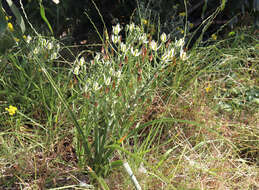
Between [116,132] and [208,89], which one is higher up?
[116,132]

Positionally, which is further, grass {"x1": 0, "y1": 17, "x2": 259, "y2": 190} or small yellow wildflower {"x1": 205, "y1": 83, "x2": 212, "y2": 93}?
small yellow wildflower {"x1": 205, "y1": 83, "x2": 212, "y2": 93}

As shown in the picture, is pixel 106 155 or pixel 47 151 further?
pixel 47 151

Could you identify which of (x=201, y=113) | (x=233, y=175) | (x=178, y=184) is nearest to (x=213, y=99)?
(x=201, y=113)

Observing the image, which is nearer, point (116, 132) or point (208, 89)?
point (116, 132)

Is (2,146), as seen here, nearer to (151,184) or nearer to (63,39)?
(151,184)

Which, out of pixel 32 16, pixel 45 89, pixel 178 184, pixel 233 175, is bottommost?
pixel 233 175

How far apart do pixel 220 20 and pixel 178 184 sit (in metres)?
2.25

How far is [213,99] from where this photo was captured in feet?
7.15

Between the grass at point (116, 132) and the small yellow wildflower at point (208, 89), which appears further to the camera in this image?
the small yellow wildflower at point (208, 89)

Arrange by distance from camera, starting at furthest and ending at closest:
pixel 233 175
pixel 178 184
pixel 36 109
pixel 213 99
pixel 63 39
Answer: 1. pixel 63 39
2. pixel 213 99
3. pixel 36 109
4. pixel 233 175
5. pixel 178 184

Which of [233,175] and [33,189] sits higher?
[33,189]

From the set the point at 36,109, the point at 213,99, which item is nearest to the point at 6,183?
the point at 36,109

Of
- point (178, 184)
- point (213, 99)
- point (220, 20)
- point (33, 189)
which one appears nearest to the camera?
point (33, 189)

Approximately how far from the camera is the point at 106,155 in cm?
148
